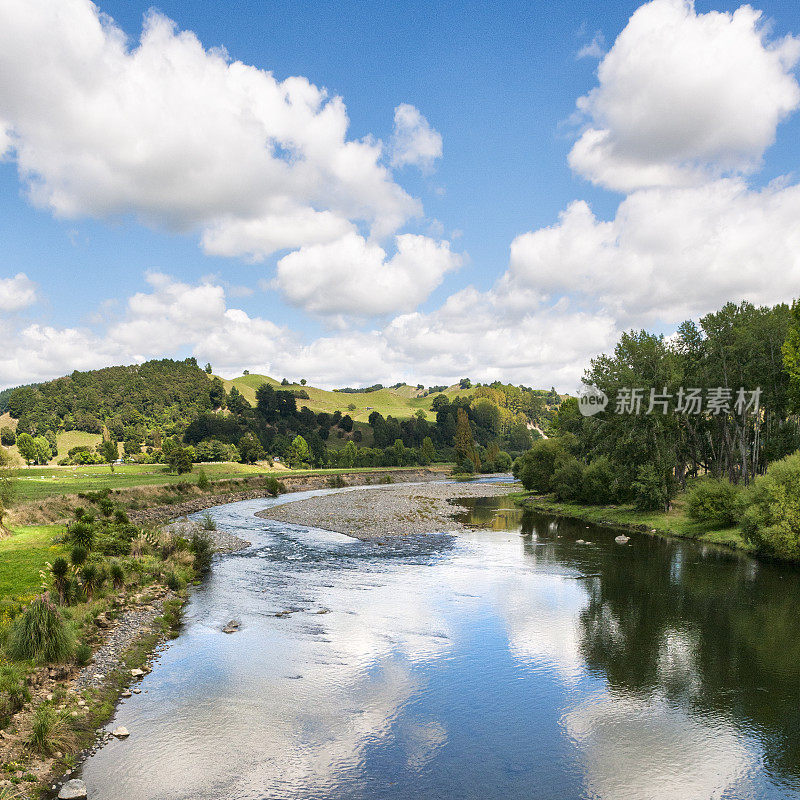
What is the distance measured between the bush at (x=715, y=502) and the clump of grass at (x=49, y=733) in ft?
152

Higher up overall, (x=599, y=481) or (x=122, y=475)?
(x=599, y=481)

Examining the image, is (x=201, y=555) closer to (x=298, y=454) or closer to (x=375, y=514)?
(x=375, y=514)

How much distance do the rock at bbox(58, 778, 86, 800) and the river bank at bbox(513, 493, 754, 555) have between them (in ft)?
138

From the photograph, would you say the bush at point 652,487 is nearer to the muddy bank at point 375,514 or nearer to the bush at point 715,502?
the bush at point 715,502

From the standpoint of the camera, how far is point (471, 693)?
17453 mm

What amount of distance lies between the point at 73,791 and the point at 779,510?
38.2 meters

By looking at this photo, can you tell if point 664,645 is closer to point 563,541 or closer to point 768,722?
point 768,722

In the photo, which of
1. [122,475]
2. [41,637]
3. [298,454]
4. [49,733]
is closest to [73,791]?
[49,733]

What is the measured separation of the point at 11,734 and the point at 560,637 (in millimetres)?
18546

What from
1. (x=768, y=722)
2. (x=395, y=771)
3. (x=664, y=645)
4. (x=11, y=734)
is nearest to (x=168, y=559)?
(x=11, y=734)

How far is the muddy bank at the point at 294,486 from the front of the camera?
59.1m

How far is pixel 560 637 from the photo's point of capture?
74.5ft

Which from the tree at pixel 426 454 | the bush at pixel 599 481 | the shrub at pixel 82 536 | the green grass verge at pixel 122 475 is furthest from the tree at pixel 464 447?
the shrub at pixel 82 536

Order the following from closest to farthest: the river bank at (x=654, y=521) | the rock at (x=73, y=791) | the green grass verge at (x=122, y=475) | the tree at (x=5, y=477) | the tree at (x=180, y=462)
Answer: the rock at (x=73, y=791)
the tree at (x=5, y=477)
the river bank at (x=654, y=521)
the green grass verge at (x=122, y=475)
the tree at (x=180, y=462)
